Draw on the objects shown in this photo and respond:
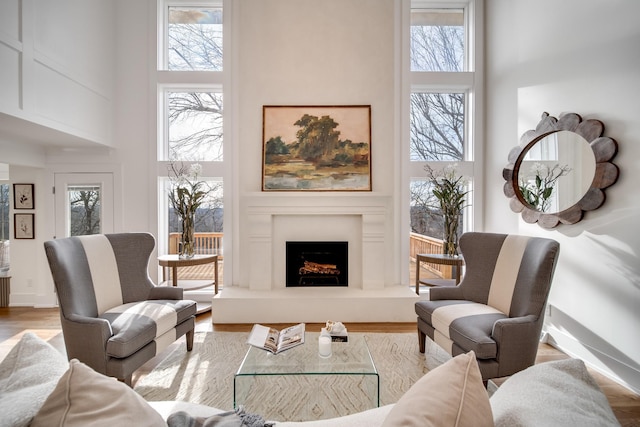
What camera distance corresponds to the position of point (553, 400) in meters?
0.74

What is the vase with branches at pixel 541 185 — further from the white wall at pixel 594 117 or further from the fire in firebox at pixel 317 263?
the fire in firebox at pixel 317 263

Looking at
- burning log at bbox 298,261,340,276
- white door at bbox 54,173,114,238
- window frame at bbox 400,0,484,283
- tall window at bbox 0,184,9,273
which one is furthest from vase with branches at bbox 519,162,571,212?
tall window at bbox 0,184,9,273

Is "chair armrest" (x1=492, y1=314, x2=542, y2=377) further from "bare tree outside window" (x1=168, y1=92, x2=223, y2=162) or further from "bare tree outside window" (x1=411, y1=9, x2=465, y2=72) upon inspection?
"bare tree outside window" (x1=168, y1=92, x2=223, y2=162)

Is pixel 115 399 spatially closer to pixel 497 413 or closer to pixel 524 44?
pixel 497 413

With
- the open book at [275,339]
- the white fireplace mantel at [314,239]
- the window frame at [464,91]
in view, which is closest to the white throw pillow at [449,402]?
the open book at [275,339]

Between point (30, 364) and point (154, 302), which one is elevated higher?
point (30, 364)

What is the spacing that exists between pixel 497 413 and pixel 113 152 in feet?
15.5

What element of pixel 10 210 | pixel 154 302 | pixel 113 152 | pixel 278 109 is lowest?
pixel 154 302

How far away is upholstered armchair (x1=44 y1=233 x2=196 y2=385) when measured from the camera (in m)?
A: 2.11

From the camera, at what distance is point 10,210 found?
4.07 m

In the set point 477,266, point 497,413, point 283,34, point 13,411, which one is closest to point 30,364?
point 13,411

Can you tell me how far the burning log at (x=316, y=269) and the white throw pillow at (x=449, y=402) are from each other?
3253 millimetres

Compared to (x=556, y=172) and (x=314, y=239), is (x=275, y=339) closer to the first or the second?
(x=314, y=239)

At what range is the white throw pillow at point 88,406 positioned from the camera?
0.70 m
